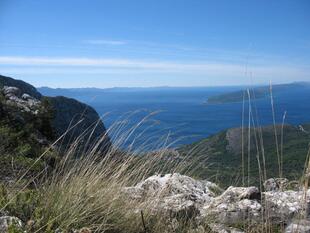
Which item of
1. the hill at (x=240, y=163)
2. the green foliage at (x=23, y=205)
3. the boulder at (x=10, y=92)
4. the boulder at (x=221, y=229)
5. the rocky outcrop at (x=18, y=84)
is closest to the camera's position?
the green foliage at (x=23, y=205)

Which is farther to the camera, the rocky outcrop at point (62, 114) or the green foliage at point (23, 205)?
the rocky outcrop at point (62, 114)

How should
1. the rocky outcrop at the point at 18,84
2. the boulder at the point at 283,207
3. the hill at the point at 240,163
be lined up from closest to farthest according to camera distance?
the hill at the point at 240,163 → the boulder at the point at 283,207 → the rocky outcrop at the point at 18,84

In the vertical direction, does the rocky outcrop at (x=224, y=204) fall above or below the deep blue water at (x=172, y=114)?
below

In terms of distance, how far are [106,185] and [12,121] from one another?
6150mm

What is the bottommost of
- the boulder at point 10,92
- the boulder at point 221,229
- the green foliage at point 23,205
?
the boulder at point 221,229

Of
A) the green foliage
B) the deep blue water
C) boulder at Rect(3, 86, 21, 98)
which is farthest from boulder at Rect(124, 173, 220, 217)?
boulder at Rect(3, 86, 21, 98)

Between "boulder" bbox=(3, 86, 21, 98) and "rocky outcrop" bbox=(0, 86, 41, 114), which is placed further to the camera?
"boulder" bbox=(3, 86, 21, 98)

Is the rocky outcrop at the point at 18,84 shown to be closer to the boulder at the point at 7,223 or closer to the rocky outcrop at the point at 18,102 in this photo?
the rocky outcrop at the point at 18,102

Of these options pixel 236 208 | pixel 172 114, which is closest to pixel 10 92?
pixel 172 114

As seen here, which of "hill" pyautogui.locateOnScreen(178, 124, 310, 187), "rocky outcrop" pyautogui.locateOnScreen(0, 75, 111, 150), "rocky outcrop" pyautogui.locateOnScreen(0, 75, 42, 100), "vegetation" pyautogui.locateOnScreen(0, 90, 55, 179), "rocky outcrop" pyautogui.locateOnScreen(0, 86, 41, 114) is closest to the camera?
"hill" pyautogui.locateOnScreen(178, 124, 310, 187)

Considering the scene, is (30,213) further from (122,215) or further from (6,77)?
(6,77)

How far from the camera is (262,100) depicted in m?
3.59

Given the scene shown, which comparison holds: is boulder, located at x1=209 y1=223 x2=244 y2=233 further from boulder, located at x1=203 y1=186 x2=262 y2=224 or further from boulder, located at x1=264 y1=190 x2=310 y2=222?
boulder, located at x1=264 y1=190 x2=310 y2=222

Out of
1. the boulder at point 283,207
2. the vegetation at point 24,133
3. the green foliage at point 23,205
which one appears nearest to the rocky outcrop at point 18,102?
the vegetation at point 24,133
